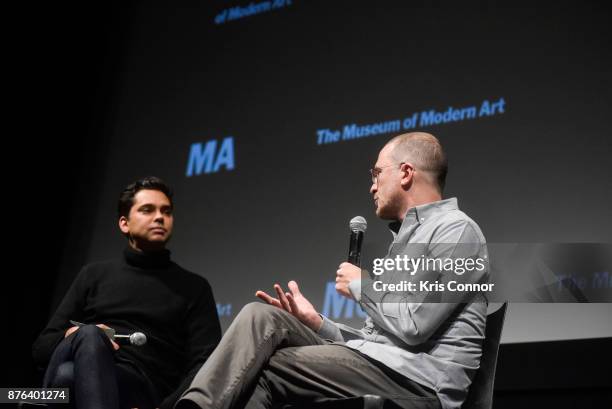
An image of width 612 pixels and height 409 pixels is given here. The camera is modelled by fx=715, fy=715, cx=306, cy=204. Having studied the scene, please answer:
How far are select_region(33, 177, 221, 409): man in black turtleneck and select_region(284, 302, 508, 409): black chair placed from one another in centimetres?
77

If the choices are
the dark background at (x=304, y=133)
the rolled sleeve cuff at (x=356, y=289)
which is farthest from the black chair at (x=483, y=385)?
the dark background at (x=304, y=133)

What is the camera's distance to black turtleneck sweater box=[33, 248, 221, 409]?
96.0 inches

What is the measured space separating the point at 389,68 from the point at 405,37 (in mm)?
166

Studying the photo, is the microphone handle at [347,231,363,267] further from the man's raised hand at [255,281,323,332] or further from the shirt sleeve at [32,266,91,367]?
the shirt sleeve at [32,266,91,367]

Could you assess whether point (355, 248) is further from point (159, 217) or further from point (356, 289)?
point (159, 217)

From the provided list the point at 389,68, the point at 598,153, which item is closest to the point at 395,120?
the point at 389,68

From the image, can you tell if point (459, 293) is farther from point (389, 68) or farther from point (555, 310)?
point (389, 68)

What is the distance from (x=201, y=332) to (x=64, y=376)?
549mm

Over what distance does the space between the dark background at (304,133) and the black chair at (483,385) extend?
1.02 metres

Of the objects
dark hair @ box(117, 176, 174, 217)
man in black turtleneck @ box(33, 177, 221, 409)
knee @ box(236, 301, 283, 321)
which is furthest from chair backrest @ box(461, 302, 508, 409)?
dark hair @ box(117, 176, 174, 217)

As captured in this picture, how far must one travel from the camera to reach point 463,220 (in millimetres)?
1769

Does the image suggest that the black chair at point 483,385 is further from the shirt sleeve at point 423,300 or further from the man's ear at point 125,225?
the man's ear at point 125,225

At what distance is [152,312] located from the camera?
8.38ft

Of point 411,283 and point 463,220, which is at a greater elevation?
point 463,220
